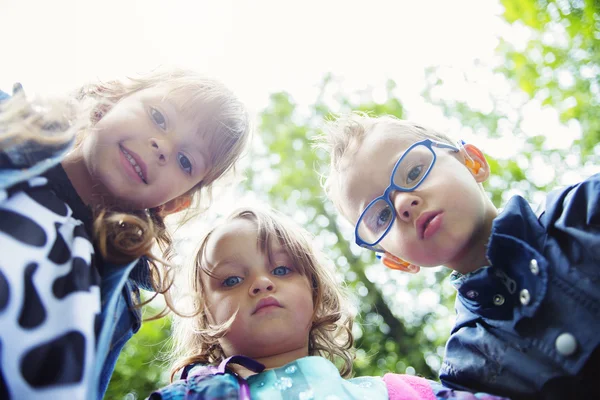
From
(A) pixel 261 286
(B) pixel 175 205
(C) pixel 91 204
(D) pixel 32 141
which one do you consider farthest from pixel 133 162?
(A) pixel 261 286

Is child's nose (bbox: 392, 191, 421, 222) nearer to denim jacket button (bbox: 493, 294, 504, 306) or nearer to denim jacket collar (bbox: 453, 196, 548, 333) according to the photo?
denim jacket collar (bbox: 453, 196, 548, 333)

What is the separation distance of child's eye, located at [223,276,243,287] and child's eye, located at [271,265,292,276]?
6.3 inches

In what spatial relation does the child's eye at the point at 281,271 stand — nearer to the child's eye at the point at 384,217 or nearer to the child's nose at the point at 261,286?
the child's nose at the point at 261,286

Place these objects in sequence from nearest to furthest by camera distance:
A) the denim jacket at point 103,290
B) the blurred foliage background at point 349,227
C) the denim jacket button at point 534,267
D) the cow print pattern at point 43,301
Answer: the cow print pattern at point 43,301, the denim jacket at point 103,290, the denim jacket button at point 534,267, the blurred foliage background at point 349,227

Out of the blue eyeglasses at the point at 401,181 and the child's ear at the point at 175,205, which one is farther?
the child's ear at the point at 175,205

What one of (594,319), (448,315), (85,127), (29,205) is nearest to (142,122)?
(85,127)

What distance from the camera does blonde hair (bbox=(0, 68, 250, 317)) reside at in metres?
1.56

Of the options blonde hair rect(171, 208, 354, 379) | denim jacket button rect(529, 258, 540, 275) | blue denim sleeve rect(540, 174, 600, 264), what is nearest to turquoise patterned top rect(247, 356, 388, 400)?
blonde hair rect(171, 208, 354, 379)

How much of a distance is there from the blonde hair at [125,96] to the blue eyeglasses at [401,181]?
32.3 inches

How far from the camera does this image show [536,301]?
1.50 meters

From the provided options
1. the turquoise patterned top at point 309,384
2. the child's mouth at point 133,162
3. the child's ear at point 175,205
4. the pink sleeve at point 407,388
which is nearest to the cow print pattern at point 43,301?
the child's mouth at point 133,162

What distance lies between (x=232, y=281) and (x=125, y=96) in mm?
1018

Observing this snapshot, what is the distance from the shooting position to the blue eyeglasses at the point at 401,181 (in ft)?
6.15

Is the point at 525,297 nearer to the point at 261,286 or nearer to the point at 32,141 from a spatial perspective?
the point at 261,286
